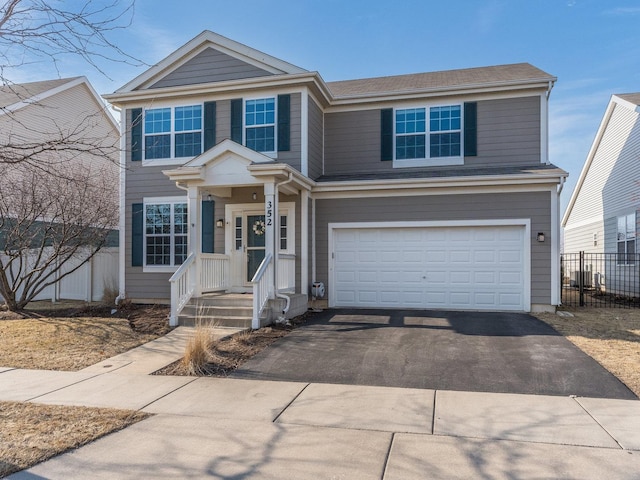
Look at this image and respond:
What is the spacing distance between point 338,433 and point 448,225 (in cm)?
806

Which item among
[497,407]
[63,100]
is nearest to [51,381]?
[497,407]

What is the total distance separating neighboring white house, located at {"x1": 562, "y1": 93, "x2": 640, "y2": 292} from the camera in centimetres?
1533

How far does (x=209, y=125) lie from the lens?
12.3m

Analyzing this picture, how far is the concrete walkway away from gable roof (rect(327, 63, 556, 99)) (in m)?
8.87

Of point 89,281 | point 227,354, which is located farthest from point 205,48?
point 227,354

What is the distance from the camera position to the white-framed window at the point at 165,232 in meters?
12.4

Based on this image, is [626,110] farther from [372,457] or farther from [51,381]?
[51,381]

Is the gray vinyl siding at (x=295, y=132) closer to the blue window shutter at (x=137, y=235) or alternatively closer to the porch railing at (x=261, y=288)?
the porch railing at (x=261, y=288)

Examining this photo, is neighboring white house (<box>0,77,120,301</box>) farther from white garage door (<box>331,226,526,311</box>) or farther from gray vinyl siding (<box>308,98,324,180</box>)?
white garage door (<box>331,226,526,311</box>)

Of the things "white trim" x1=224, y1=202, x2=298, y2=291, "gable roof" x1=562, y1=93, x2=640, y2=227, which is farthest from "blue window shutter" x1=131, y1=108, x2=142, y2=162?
"gable roof" x1=562, y1=93, x2=640, y2=227

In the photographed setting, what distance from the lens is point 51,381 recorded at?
609cm

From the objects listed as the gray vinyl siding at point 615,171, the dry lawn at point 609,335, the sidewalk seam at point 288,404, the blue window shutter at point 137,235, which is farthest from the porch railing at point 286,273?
the gray vinyl siding at point 615,171

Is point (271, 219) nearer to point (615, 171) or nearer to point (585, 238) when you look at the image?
point (615, 171)

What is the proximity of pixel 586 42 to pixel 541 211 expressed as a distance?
4920 millimetres
